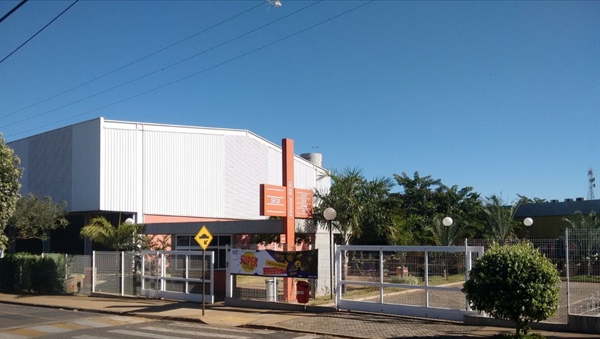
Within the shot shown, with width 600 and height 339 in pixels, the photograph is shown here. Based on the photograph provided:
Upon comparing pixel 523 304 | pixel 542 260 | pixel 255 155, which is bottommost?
pixel 523 304

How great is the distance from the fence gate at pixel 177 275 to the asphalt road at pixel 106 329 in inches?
135

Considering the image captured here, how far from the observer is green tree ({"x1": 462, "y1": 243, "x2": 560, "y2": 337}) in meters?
12.2

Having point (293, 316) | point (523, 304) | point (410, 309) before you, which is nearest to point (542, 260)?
point (523, 304)

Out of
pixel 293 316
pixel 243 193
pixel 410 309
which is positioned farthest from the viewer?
pixel 243 193

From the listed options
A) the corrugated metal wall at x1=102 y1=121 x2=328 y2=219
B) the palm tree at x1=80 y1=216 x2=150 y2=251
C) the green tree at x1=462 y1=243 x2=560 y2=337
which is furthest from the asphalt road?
the corrugated metal wall at x1=102 y1=121 x2=328 y2=219

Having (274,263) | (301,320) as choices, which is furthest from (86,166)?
(301,320)

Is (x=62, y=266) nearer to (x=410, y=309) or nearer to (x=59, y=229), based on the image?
(x=59, y=229)

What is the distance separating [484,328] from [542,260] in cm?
311

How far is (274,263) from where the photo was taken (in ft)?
66.0

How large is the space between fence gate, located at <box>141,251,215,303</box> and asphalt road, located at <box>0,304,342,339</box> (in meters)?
3.44

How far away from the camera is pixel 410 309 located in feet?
55.5

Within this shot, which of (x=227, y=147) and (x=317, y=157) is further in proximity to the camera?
(x=317, y=157)

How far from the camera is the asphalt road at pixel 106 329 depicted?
15.0 meters

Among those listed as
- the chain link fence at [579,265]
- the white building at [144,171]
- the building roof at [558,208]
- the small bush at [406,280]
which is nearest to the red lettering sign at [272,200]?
the small bush at [406,280]
